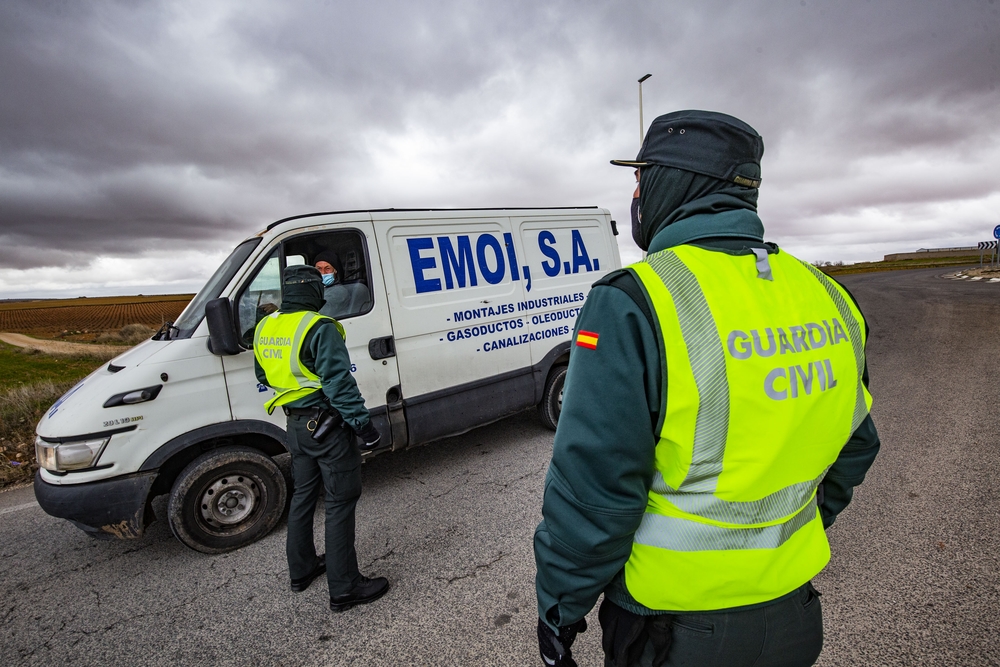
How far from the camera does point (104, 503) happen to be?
10.5 ft

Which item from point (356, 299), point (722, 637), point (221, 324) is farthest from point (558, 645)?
point (356, 299)

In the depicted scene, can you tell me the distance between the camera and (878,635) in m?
2.30

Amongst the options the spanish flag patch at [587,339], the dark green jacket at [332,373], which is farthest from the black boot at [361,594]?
the spanish flag patch at [587,339]

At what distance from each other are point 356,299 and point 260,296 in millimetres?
702

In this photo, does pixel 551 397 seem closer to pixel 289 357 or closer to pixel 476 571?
pixel 476 571

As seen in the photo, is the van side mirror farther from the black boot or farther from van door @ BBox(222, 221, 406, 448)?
the black boot

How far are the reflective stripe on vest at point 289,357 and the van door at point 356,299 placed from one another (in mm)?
916

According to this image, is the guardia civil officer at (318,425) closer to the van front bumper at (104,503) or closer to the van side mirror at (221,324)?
the van side mirror at (221,324)

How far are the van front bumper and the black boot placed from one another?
5.08ft

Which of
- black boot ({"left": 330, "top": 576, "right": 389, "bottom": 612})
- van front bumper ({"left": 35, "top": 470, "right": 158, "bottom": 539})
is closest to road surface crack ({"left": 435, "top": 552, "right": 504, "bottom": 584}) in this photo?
black boot ({"left": 330, "top": 576, "right": 389, "bottom": 612})

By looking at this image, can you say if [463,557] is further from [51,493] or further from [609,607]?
[51,493]

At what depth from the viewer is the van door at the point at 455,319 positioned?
14.0 feet

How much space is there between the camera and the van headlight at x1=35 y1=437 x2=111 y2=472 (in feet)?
10.4

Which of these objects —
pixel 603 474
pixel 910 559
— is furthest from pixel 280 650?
pixel 910 559
